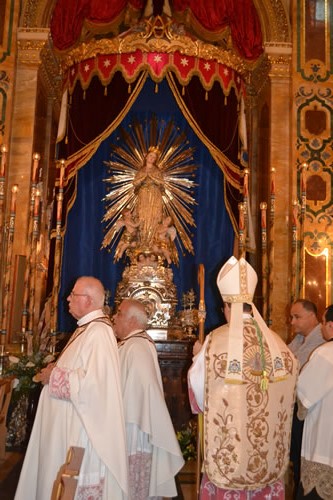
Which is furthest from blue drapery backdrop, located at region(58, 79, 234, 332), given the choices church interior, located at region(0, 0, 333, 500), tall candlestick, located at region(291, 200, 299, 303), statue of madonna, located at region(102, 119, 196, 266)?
tall candlestick, located at region(291, 200, 299, 303)

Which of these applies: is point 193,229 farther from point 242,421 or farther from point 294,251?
point 242,421

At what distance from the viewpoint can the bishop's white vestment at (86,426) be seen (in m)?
3.72

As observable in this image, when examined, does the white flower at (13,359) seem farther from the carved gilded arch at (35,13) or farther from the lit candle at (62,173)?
the carved gilded arch at (35,13)

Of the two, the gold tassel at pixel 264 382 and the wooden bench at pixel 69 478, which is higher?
the gold tassel at pixel 264 382

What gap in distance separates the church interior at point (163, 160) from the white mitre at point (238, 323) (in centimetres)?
339

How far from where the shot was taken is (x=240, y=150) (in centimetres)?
827

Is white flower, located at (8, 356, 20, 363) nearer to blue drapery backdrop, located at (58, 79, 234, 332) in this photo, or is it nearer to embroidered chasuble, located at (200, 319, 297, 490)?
blue drapery backdrop, located at (58, 79, 234, 332)

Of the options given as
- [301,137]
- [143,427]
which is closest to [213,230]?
[301,137]

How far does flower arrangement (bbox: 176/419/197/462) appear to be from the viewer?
670 centimetres

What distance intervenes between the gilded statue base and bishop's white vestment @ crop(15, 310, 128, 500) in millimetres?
4382

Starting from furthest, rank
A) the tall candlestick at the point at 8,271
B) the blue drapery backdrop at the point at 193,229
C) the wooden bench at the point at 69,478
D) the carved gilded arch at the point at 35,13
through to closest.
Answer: the blue drapery backdrop at the point at 193,229 → the carved gilded arch at the point at 35,13 → the tall candlestick at the point at 8,271 → the wooden bench at the point at 69,478

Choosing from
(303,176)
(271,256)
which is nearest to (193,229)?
(271,256)

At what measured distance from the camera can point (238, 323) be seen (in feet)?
12.0

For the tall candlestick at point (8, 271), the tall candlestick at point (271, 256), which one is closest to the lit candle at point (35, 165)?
the tall candlestick at point (8, 271)
